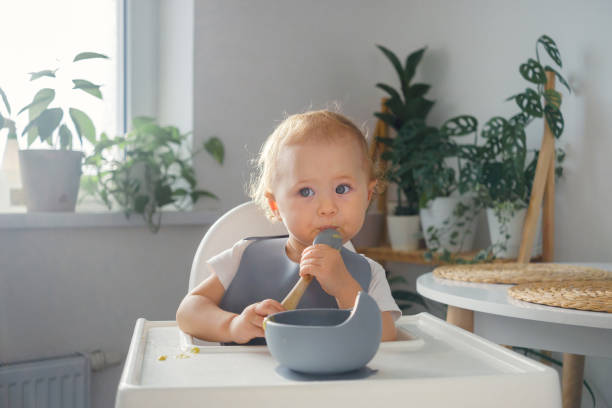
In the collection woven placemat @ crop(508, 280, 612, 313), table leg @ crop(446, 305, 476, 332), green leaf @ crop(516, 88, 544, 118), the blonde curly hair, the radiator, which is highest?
green leaf @ crop(516, 88, 544, 118)

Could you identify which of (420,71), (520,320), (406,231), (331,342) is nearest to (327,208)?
(331,342)

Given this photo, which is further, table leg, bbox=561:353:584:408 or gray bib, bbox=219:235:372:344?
table leg, bbox=561:353:584:408

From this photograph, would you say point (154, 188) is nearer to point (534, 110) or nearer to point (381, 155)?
point (381, 155)

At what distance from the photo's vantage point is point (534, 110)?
1635mm

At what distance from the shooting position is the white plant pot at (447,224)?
72.4 inches

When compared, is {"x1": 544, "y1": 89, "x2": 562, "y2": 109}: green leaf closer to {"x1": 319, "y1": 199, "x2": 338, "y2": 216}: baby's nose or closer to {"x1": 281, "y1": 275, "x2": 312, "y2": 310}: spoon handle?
{"x1": 319, "y1": 199, "x2": 338, "y2": 216}: baby's nose

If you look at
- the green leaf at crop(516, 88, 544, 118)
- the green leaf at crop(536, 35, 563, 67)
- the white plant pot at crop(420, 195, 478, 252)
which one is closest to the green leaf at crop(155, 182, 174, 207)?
the white plant pot at crop(420, 195, 478, 252)

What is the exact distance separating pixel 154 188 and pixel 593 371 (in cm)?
145

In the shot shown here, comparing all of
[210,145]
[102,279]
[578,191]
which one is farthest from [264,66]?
[578,191]

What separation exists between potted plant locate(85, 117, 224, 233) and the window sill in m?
0.03

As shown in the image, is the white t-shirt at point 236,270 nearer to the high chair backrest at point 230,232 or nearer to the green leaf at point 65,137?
the high chair backrest at point 230,232

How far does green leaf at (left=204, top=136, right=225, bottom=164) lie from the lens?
73.3 inches

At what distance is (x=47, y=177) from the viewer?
156 centimetres

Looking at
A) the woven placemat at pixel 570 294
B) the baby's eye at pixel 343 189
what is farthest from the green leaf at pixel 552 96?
the baby's eye at pixel 343 189
